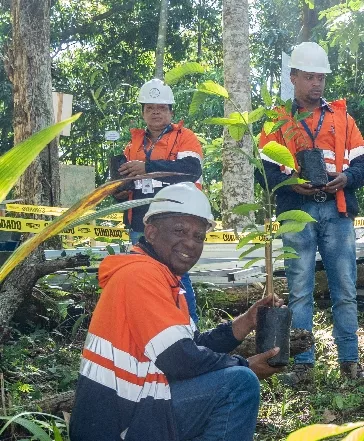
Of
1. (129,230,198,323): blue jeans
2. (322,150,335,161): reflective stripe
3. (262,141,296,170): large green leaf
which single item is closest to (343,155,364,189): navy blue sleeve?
(322,150,335,161): reflective stripe

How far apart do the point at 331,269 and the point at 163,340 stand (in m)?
2.42

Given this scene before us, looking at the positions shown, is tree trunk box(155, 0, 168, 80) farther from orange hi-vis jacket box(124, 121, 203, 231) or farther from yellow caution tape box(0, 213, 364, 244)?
orange hi-vis jacket box(124, 121, 203, 231)

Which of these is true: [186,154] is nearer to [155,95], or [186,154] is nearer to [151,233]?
[155,95]

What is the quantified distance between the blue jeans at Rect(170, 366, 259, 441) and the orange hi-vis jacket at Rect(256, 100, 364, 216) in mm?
2161

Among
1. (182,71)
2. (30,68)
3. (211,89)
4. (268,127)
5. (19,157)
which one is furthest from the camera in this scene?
(30,68)

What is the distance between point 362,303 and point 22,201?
10.4 ft

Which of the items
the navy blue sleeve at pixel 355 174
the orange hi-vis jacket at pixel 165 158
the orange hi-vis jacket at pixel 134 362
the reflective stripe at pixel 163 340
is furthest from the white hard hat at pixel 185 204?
the orange hi-vis jacket at pixel 165 158

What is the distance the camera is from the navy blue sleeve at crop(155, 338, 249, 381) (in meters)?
2.75

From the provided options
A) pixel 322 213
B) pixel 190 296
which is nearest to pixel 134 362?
pixel 190 296

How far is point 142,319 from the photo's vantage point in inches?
108

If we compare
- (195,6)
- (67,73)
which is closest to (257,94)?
(195,6)

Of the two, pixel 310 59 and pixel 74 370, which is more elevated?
pixel 310 59

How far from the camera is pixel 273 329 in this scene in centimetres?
359

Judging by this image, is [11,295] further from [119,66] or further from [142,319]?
[119,66]
